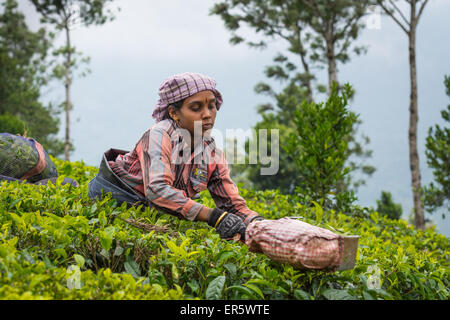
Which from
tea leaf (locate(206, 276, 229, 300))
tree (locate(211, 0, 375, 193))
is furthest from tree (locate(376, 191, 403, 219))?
tea leaf (locate(206, 276, 229, 300))

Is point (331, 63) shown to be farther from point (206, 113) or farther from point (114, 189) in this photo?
point (114, 189)

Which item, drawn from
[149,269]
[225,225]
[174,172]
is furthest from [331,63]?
[149,269]

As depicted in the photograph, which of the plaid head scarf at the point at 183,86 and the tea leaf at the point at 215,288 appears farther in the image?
the plaid head scarf at the point at 183,86

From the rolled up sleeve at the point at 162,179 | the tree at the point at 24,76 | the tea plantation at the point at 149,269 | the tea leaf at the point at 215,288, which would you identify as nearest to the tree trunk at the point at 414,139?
the tea plantation at the point at 149,269

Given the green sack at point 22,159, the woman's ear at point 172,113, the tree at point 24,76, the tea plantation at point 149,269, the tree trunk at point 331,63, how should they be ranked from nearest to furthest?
the tea plantation at point 149,269, the woman's ear at point 172,113, the green sack at point 22,159, the tree trunk at point 331,63, the tree at point 24,76

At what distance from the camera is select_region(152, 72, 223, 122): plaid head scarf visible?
2854mm

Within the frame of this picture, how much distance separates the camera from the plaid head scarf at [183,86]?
9.36ft

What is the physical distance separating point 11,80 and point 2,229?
25389 millimetres

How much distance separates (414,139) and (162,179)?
1006 centimetres

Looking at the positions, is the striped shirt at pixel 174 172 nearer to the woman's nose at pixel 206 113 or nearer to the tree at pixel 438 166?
the woman's nose at pixel 206 113

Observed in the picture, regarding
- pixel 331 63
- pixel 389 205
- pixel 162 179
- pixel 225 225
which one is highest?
pixel 331 63

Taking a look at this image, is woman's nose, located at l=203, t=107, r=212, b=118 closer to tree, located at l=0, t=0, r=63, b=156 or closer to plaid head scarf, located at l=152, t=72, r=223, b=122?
plaid head scarf, located at l=152, t=72, r=223, b=122

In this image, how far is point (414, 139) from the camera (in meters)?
11.1

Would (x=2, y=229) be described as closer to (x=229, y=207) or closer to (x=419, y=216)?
(x=229, y=207)
